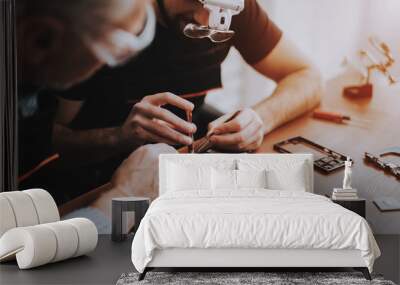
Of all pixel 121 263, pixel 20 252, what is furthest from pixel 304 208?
pixel 20 252

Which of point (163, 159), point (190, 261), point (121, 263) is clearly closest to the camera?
point (190, 261)

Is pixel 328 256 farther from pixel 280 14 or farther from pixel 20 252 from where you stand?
pixel 280 14

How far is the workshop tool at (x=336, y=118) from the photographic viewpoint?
25.0ft

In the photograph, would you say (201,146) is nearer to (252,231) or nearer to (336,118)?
(336,118)

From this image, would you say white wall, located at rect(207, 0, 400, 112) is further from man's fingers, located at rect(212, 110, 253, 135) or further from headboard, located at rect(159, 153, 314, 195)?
headboard, located at rect(159, 153, 314, 195)

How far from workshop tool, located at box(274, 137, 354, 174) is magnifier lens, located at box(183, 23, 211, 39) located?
148cm

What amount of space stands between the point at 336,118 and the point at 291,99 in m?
0.55

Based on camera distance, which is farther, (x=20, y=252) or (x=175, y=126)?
(x=175, y=126)

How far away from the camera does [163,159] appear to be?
7.36 metres

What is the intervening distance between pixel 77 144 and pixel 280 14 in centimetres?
271

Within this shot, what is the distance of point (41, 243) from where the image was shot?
5.44 metres

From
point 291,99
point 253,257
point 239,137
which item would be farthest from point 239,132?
point 253,257

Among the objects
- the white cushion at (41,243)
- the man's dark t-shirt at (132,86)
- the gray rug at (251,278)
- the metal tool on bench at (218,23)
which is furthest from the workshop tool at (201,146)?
the gray rug at (251,278)

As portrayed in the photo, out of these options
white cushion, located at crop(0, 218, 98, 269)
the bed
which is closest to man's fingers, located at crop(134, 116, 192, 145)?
white cushion, located at crop(0, 218, 98, 269)
